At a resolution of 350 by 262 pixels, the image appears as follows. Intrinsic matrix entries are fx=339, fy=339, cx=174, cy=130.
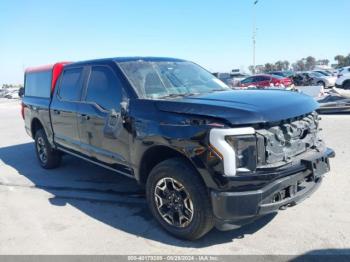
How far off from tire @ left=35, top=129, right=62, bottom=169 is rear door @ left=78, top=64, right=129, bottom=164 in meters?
1.89

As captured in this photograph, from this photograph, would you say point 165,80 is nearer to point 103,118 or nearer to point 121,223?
point 103,118

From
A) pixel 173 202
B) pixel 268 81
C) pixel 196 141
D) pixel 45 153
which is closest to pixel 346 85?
pixel 268 81

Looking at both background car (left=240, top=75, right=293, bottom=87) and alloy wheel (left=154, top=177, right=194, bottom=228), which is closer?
Answer: alloy wheel (left=154, top=177, right=194, bottom=228)

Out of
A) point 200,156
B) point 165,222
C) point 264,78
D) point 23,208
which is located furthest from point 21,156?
point 264,78

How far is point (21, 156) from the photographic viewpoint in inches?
331

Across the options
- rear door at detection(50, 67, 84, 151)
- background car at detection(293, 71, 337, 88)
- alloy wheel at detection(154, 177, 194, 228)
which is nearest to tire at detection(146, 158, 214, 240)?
alloy wheel at detection(154, 177, 194, 228)

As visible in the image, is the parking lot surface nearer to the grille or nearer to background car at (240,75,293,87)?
the grille

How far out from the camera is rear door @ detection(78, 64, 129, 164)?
4208 millimetres

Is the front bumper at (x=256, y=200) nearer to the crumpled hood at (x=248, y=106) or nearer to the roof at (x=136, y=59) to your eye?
the crumpled hood at (x=248, y=106)

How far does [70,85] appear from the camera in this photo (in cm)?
552

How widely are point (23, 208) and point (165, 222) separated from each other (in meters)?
2.37

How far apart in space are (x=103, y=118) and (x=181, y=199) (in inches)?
63.9

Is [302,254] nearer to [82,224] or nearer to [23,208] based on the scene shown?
[82,224]

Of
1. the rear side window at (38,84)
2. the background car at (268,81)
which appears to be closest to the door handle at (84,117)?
the rear side window at (38,84)
